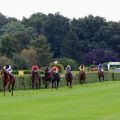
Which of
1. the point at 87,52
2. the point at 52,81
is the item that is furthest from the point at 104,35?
the point at 52,81

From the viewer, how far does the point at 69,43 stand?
131 metres

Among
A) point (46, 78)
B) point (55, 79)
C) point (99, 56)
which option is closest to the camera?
point (55, 79)

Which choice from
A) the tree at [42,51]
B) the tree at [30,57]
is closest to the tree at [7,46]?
the tree at [30,57]

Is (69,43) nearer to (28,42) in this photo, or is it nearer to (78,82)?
(28,42)

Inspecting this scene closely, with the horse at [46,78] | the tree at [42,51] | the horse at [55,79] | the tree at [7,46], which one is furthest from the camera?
the tree at [42,51]

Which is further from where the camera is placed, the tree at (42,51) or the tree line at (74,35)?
the tree line at (74,35)

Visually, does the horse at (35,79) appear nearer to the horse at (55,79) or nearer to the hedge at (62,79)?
the hedge at (62,79)

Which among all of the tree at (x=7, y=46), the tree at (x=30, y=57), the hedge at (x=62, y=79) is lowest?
the hedge at (x=62, y=79)

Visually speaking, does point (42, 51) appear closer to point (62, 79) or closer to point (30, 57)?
point (30, 57)

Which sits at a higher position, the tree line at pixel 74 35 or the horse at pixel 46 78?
the tree line at pixel 74 35

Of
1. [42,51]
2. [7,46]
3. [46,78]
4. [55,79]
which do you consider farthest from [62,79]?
[42,51]

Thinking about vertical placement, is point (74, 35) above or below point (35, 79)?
above

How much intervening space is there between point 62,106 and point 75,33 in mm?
114907

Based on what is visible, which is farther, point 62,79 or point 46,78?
point 62,79
